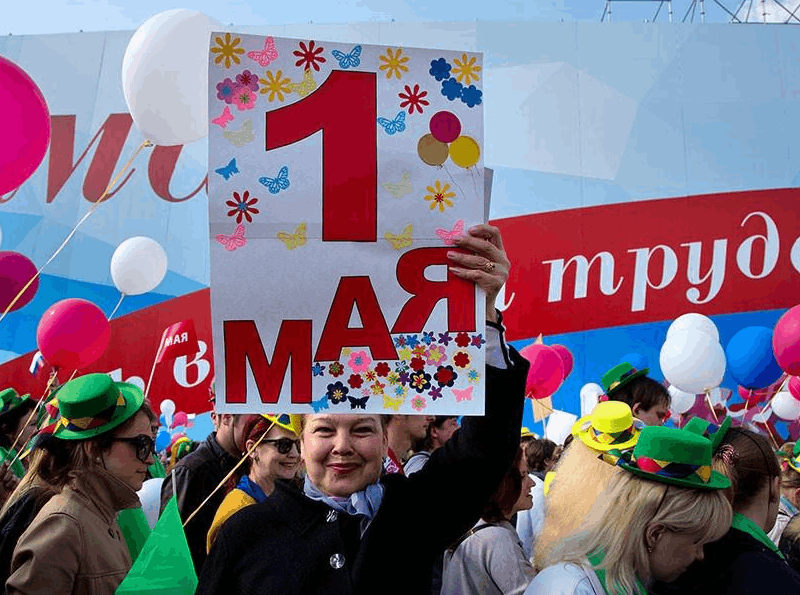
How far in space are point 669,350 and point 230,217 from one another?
5645 millimetres

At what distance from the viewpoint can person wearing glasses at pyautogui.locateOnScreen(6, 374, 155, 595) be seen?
2160 millimetres

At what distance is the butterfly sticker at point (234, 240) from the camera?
1.61m

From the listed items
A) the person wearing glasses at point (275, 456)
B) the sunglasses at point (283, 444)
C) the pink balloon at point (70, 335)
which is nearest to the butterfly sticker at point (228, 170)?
the person wearing glasses at point (275, 456)

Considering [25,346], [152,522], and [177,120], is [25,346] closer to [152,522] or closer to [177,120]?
[152,522]

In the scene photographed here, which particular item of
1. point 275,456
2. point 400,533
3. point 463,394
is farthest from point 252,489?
point 463,394

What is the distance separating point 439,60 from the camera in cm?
168

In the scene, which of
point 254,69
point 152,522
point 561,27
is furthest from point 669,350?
point 561,27

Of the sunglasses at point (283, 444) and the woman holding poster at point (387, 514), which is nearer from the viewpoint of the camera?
the woman holding poster at point (387, 514)

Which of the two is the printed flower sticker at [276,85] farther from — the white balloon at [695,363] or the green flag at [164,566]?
the white balloon at [695,363]

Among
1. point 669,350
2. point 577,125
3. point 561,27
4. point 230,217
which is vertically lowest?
point 669,350

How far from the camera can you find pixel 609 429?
284 centimetres

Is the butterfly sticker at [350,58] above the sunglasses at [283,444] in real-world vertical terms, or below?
above

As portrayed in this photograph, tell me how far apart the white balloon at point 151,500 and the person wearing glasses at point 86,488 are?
817 millimetres

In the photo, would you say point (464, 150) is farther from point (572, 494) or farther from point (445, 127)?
point (572, 494)
